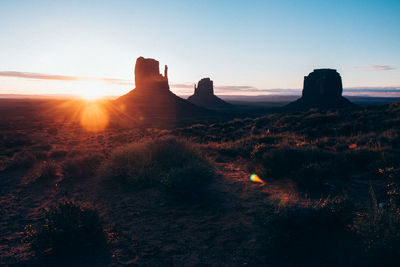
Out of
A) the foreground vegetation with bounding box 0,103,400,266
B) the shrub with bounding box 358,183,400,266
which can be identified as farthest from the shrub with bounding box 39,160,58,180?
the shrub with bounding box 358,183,400,266

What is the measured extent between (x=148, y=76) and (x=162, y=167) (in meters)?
87.6

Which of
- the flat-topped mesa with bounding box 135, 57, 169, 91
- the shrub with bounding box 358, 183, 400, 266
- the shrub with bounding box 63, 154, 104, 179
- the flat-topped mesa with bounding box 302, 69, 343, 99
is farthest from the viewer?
the flat-topped mesa with bounding box 302, 69, 343, 99

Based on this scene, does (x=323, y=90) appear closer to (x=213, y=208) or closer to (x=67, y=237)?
(x=213, y=208)

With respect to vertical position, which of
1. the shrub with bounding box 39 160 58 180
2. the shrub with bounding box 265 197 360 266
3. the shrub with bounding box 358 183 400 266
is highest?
the shrub with bounding box 358 183 400 266

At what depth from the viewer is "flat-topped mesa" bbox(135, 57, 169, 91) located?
9050 cm

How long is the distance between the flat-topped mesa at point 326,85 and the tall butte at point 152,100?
4652 cm

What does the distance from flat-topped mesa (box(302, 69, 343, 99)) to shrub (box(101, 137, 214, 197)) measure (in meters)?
100

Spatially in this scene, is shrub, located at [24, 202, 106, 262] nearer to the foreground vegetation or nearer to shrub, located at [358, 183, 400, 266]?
the foreground vegetation

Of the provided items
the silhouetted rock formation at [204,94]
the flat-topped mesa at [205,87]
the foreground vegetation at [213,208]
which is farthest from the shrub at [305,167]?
the flat-topped mesa at [205,87]

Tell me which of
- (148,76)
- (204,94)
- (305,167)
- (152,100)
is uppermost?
(148,76)

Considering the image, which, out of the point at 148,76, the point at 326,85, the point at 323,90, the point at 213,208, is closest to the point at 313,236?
the point at 213,208

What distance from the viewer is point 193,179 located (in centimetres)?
702

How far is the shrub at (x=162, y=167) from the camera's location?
6.95 meters

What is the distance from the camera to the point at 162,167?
28.2ft
